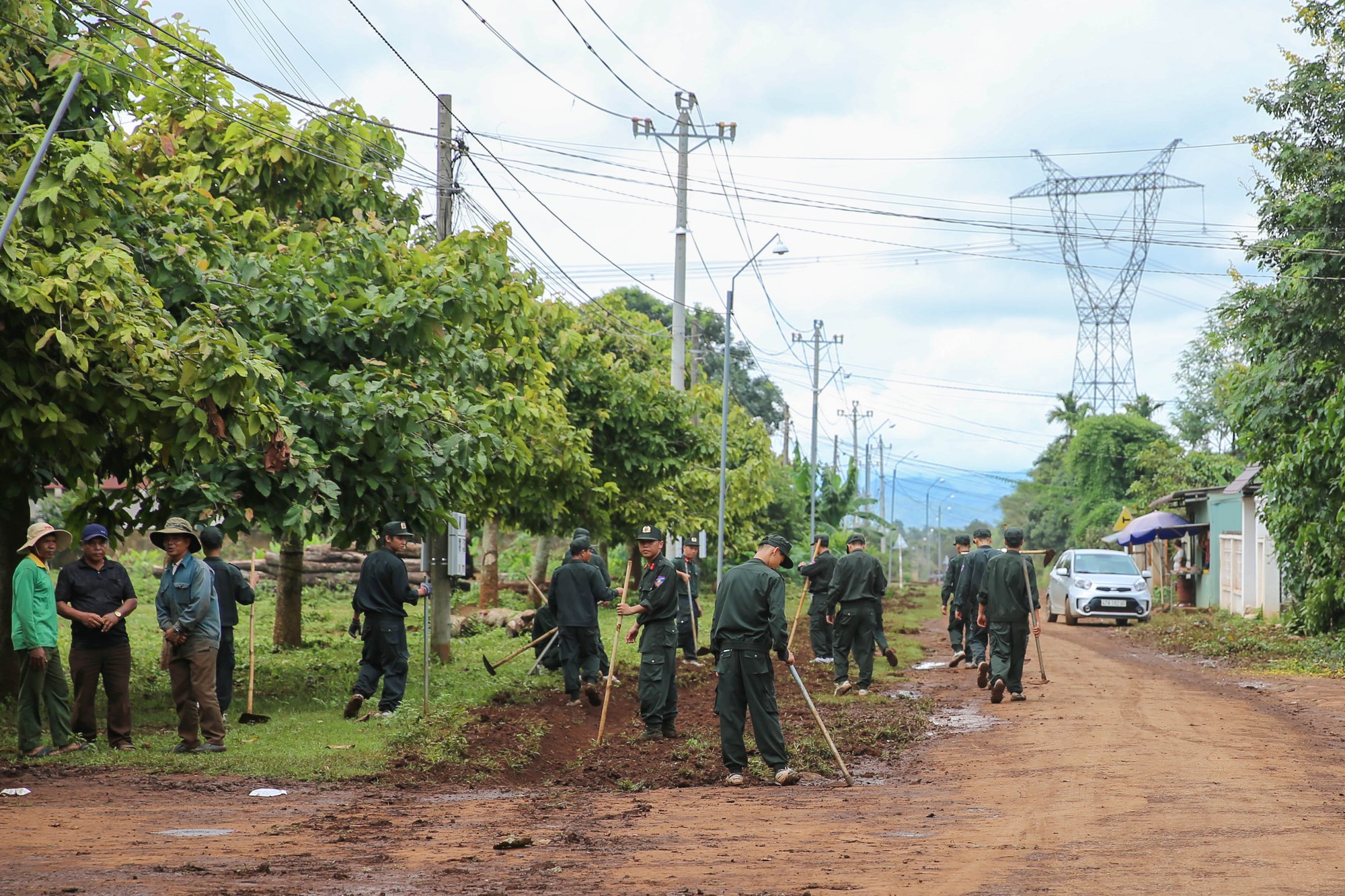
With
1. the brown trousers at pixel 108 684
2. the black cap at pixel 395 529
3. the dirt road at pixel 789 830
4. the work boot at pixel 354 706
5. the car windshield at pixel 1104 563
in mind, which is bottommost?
the dirt road at pixel 789 830

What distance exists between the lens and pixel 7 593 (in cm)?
1243

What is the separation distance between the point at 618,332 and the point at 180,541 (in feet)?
68.4

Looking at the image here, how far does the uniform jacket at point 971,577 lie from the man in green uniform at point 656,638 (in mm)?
5275

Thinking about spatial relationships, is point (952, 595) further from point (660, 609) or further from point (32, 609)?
point (32, 609)

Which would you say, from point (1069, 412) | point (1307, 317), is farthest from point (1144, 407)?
point (1307, 317)

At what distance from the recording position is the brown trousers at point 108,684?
35.4 ft

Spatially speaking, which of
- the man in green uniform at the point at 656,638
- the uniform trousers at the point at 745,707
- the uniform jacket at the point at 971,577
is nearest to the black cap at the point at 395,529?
the man in green uniform at the point at 656,638

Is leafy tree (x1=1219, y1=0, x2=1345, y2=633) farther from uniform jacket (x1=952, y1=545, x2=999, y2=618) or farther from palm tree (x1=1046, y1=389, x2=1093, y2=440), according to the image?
palm tree (x1=1046, y1=389, x2=1093, y2=440)

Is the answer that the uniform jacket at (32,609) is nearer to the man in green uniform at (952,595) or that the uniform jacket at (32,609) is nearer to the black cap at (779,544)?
the black cap at (779,544)

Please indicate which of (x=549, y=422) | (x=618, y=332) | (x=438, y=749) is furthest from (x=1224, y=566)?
(x=438, y=749)

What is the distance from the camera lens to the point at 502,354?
15336 millimetres

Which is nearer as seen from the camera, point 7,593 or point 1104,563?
point 7,593

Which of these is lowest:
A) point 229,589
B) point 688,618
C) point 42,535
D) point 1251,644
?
point 1251,644

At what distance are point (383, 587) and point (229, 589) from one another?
1410 mm
